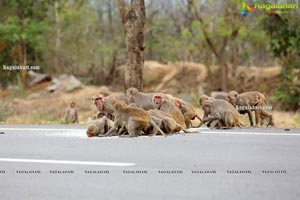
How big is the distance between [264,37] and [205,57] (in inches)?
217

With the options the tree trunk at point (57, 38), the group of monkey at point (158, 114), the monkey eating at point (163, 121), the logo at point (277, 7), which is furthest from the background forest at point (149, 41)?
the monkey eating at point (163, 121)

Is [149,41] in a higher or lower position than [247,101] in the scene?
higher

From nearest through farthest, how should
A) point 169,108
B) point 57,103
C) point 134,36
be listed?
point 169,108 → point 134,36 → point 57,103

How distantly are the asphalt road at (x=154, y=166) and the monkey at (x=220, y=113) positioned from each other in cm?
85

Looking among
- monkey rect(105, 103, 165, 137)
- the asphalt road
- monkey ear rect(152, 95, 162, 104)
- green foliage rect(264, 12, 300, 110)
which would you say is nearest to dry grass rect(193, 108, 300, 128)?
green foliage rect(264, 12, 300, 110)

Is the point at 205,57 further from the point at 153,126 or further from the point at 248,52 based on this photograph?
the point at 153,126

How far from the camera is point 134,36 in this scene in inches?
750

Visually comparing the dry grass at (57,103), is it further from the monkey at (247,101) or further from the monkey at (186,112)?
the monkey at (186,112)

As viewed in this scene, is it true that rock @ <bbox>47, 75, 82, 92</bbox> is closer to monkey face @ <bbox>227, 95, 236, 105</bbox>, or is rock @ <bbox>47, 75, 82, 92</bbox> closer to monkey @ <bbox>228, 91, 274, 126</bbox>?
monkey @ <bbox>228, 91, 274, 126</bbox>

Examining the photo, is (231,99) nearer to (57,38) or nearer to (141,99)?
(141,99)

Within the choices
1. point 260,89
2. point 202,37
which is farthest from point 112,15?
point 260,89

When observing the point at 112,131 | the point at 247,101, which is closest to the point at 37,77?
the point at 247,101

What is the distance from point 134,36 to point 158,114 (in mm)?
6927

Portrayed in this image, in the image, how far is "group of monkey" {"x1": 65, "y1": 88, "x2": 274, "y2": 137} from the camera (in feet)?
39.8
